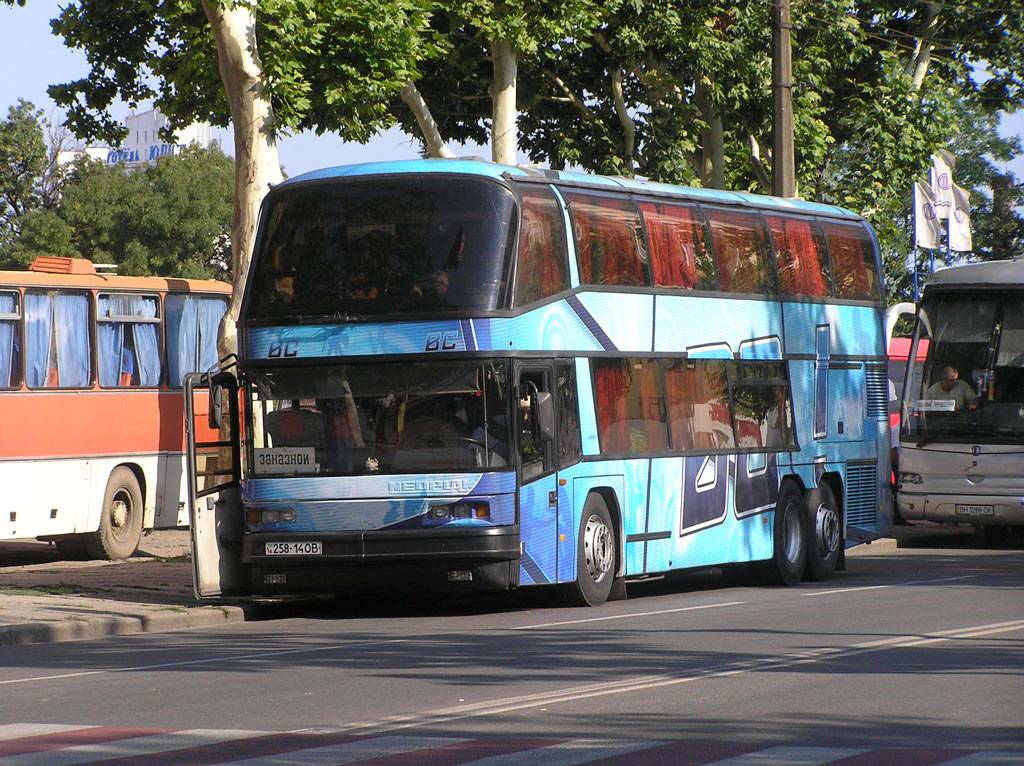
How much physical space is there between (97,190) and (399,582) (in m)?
59.3

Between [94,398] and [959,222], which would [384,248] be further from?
[959,222]

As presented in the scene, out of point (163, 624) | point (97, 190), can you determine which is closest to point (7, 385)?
point (163, 624)

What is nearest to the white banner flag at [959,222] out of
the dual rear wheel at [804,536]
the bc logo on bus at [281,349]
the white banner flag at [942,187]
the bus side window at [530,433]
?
the white banner flag at [942,187]

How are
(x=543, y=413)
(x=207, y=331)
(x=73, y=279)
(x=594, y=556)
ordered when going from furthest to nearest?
1. (x=207, y=331)
2. (x=73, y=279)
3. (x=594, y=556)
4. (x=543, y=413)

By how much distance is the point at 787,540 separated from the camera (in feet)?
66.5

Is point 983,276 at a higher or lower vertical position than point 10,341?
higher

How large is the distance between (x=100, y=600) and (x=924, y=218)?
23813 mm

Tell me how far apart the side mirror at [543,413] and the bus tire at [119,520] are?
837 cm

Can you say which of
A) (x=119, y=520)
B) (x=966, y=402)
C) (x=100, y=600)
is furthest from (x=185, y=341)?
(x=966, y=402)

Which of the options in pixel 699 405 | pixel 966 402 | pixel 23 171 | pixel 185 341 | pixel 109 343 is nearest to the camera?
pixel 699 405

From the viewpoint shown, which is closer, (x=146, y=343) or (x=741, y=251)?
(x=741, y=251)

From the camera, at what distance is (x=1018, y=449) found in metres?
25.5

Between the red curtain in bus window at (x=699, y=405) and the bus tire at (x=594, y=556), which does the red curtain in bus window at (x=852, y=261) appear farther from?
the bus tire at (x=594, y=556)

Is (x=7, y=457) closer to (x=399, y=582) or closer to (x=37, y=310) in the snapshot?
(x=37, y=310)
